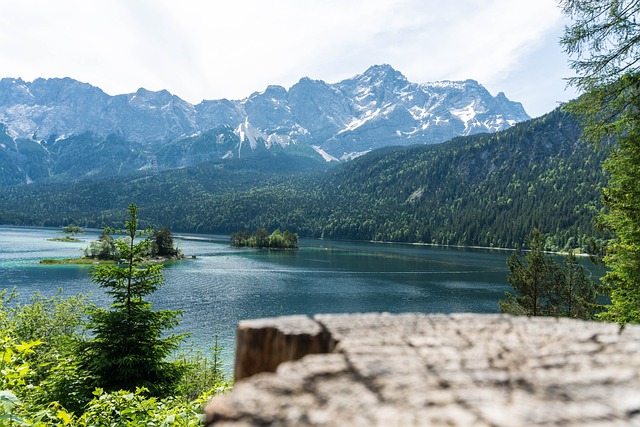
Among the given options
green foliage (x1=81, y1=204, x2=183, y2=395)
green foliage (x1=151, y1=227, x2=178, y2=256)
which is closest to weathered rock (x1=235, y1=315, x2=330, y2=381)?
green foliage (x1=81, y1=204, x2=183, y2=395)

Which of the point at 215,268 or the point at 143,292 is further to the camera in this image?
the point at 215,268

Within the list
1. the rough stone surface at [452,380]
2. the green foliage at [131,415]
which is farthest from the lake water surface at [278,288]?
the rough stone surface at [452,380]

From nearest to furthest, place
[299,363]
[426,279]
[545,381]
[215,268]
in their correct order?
[545,381] < [299,363] < [426,279] < [215,268]

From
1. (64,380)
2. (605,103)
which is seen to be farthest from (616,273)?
(64,380)

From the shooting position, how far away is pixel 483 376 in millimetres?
1692

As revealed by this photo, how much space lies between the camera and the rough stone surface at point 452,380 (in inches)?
54.5

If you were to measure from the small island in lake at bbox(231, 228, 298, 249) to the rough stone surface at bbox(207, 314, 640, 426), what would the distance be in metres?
138

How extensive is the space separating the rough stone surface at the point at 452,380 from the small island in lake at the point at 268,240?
13848 centimetres

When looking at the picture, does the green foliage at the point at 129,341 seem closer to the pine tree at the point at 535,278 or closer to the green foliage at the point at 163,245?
the pine tree at the point at 535,278

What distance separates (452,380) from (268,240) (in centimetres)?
14404

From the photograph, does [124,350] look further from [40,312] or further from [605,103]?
[605,103]

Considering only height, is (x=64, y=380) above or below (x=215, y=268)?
above

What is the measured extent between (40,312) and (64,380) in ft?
36.2

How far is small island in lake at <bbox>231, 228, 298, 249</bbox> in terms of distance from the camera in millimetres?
140375
